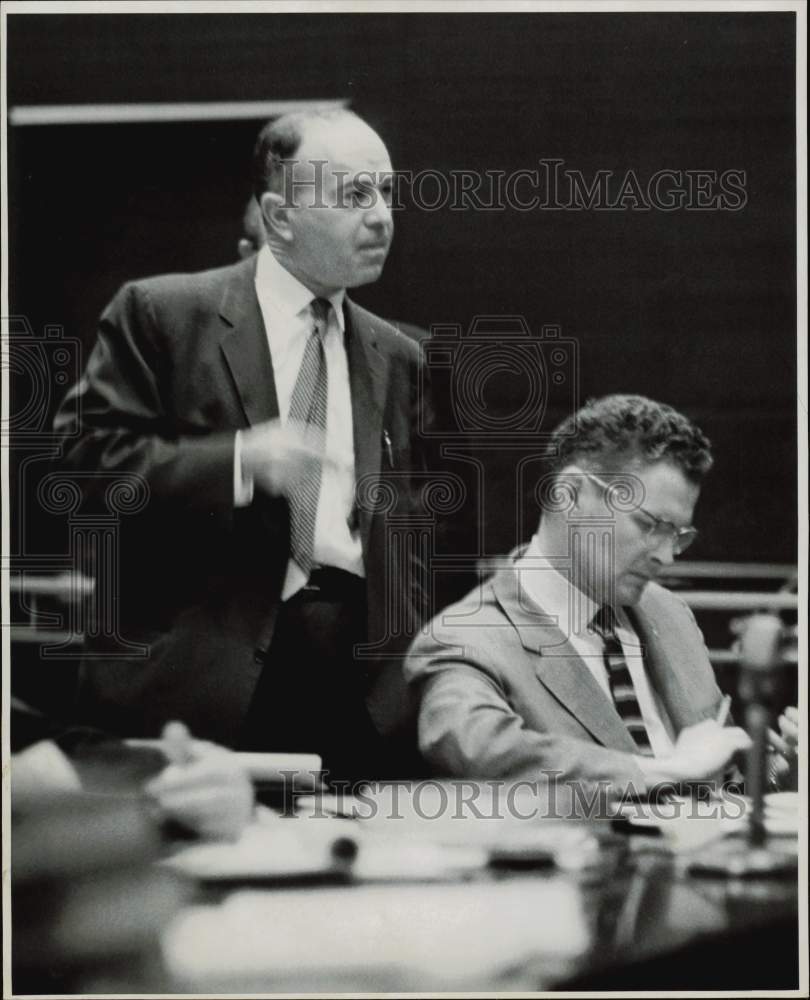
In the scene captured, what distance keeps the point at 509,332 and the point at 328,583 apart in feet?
3.13

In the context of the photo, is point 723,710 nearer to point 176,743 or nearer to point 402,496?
point 402,496

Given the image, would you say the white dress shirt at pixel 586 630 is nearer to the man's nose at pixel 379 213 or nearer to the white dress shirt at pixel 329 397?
the white dress shirt at pixel 329 397

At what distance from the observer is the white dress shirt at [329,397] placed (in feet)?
14.8

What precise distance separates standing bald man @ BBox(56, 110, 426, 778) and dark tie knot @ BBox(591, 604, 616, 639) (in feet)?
1.78

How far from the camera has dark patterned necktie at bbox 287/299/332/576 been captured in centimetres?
451

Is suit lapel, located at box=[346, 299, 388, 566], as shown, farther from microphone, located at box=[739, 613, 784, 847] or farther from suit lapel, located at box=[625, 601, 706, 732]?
microphone, located at box=[739, 613, 784, 847]

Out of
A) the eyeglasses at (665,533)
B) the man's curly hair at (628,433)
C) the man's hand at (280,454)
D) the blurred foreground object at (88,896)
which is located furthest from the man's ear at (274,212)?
the blurred foreground object at (88,896)

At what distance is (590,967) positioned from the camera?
14.6 feet

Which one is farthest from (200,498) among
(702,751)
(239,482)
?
(702,751)

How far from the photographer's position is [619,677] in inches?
178

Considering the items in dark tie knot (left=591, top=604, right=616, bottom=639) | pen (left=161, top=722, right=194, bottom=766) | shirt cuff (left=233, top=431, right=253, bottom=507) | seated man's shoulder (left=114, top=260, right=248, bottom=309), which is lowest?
pen (left=161, top=722, right=194, bottom=766)

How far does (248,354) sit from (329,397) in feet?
0.91

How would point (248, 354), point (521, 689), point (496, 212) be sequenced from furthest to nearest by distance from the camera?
point (496, 212) → point (248, 354) → point (521, 689)

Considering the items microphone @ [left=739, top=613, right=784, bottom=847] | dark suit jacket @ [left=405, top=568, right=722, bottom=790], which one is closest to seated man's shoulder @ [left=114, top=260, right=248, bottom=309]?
dark suit jacket @ [left=405, top=568, right=722, bottom=790]
